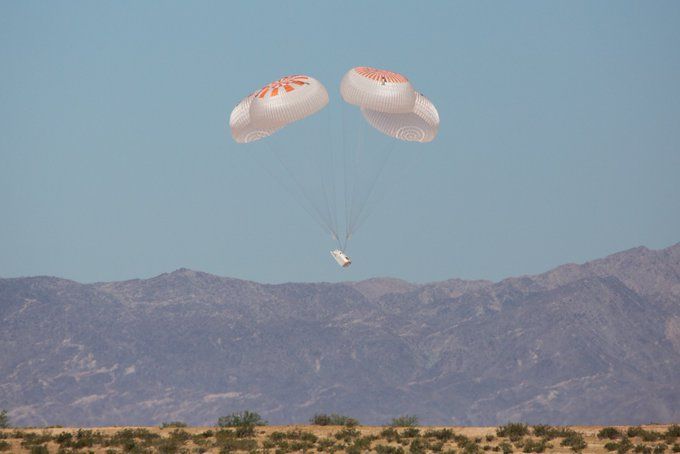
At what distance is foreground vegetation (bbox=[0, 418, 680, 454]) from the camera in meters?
62.5

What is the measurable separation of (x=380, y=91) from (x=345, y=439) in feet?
77.7

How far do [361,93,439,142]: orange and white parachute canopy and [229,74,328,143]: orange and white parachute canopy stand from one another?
4330 mm

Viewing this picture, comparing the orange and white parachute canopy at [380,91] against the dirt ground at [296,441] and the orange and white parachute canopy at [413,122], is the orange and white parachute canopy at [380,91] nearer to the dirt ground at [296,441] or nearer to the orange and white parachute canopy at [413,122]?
the orange and white parachute canopy at [413,122]

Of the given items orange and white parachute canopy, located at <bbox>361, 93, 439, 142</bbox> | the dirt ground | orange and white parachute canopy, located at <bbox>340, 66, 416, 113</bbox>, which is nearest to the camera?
the dirt ground

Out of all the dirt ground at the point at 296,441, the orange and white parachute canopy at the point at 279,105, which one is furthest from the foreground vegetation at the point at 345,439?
the orange and white parachute canopy at the point at 279,105

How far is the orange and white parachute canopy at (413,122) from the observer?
8362cm

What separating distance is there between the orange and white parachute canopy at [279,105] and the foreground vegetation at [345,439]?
19.8 meters

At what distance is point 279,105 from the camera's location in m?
80.7

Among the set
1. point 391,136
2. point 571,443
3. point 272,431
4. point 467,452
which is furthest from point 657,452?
point 391,136

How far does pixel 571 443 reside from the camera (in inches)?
2480

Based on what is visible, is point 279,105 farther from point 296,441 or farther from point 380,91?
point 296,441

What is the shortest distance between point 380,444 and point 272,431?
6.43 m

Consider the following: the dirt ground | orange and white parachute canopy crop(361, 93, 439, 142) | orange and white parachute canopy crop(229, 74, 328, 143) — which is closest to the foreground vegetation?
the dirt ground

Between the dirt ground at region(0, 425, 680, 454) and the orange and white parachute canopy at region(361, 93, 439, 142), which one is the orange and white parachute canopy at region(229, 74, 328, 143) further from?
the dirt ground at region(0, 425, 680, 454)
